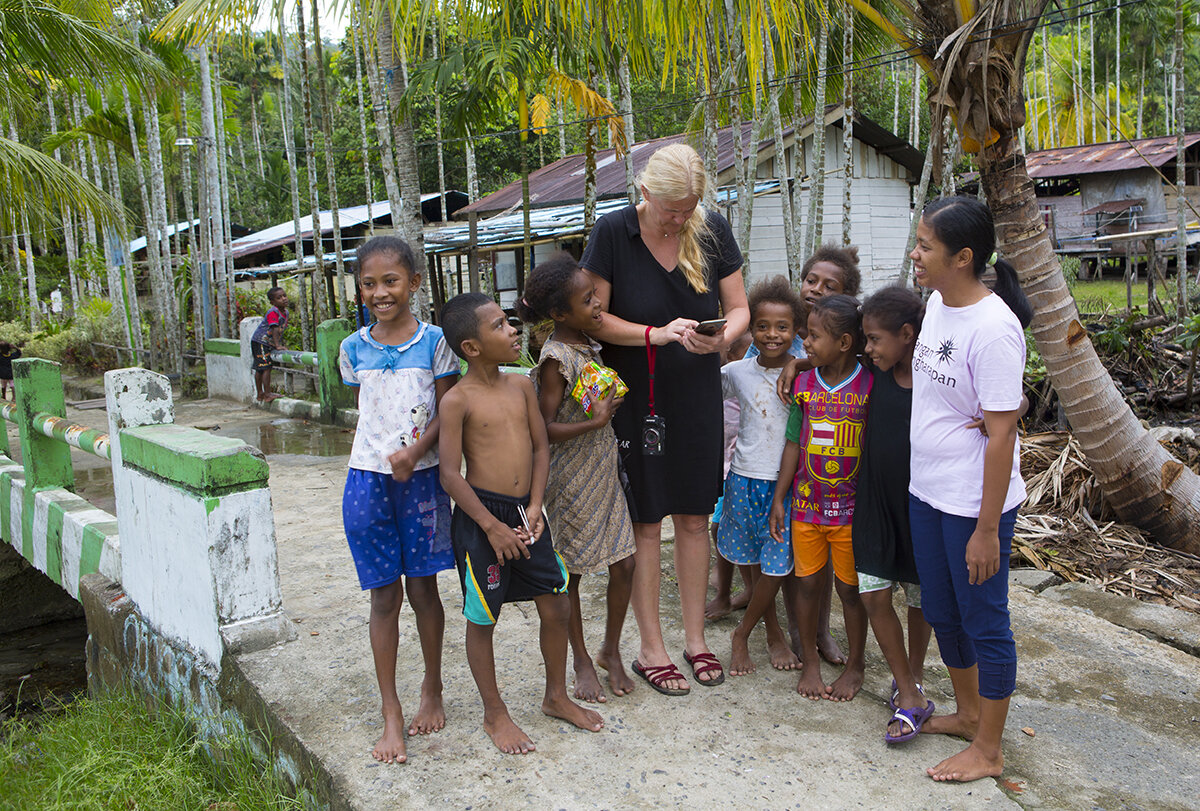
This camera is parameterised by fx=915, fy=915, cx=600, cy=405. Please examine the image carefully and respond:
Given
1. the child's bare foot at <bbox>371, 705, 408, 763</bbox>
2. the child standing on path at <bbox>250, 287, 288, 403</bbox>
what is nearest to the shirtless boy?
the child's bare foot at <bbox>371, 705, 408, 763</bbox>

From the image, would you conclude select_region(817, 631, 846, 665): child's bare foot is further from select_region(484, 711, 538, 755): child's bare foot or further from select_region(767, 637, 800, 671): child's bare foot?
select_region(484, 711, 538, 755): child's bare foot

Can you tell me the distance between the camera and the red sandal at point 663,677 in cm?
318

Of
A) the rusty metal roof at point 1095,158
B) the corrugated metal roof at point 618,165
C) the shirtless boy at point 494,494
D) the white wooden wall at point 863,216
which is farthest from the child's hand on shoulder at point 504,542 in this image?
the rusty metal roof at point 1095,158

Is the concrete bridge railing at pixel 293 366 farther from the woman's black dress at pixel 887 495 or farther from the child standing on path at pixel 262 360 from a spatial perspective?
the woman's black dress at pixel 887 495

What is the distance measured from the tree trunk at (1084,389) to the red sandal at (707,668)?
263cm

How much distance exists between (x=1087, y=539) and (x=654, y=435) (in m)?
3.21

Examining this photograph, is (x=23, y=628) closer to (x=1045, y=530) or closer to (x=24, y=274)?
(x=1045, y=530)

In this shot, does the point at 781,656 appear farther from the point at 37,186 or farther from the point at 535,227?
the point at 535,227

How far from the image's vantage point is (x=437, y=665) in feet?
9.90

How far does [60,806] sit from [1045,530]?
4.89 metres

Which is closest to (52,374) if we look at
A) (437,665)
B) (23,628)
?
(23,628)

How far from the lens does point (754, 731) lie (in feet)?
9.62

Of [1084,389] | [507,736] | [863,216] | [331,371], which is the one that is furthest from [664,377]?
[863,216]

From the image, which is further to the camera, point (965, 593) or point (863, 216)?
point (863, 216)
